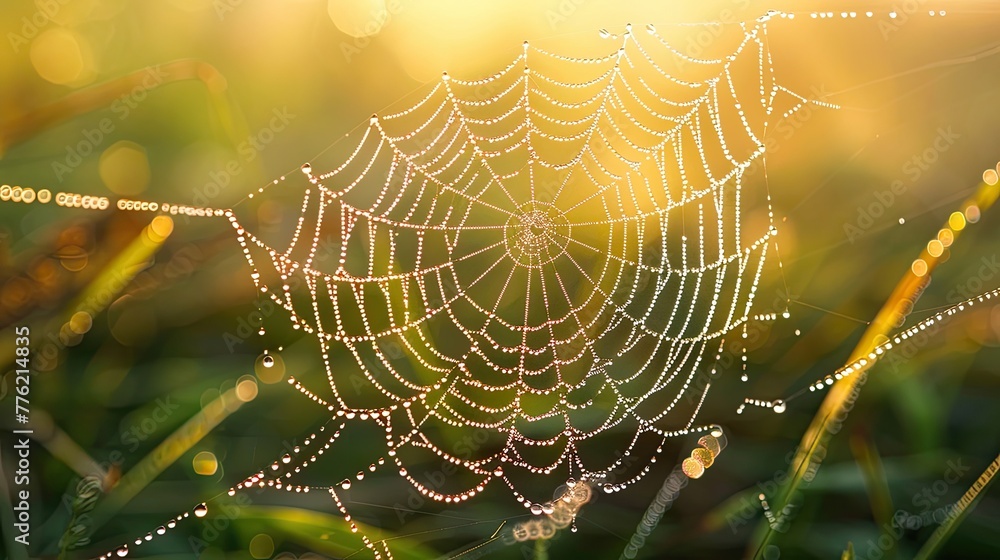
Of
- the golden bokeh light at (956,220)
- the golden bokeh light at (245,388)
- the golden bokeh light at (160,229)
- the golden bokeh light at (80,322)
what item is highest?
the golden bokeh light at (160,229)

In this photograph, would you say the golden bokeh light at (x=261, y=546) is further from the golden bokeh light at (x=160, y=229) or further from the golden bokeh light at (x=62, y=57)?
the golden bokeh light at (x=62, y=57)

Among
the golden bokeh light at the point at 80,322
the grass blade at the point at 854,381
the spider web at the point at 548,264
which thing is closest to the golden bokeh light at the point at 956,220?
the grass blade at the point at 854,381

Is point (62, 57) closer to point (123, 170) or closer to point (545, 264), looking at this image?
point (123, 170)

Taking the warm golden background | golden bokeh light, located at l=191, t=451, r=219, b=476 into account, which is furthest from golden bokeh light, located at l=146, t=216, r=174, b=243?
golden bokeh light, located at l=191, t=451, r=219, b=476

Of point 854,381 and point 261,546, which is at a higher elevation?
point 261,546

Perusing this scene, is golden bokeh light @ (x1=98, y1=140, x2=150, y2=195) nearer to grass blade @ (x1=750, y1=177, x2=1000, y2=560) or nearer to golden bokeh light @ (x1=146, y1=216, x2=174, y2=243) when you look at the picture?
golden bokeh light @ (x1=146, y1=216, x2=174, y2=243)

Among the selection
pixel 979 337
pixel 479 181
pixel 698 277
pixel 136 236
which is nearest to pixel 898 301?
pixel 979 337

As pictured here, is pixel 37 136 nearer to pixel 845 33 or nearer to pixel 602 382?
pixel 602 382

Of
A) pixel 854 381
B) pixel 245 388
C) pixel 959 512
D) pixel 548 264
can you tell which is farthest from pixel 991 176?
pixel 245 388
